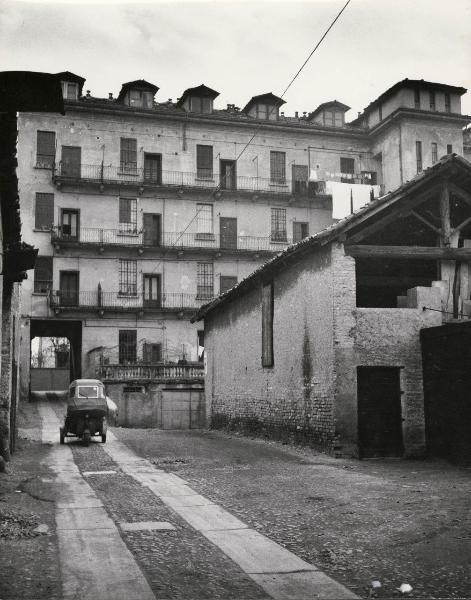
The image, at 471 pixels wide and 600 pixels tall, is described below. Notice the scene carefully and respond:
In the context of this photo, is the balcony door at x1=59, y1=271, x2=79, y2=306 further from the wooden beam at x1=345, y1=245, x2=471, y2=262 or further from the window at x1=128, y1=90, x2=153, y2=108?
the wooden beam at x1=345, y1=245, x2=471, y2=262

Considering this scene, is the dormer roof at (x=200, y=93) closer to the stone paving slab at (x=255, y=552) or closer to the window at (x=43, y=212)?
the window at (x=43, y=212)

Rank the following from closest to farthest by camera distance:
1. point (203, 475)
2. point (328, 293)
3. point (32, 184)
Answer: point (203, 475) → point (328, 293) → point (32, 184)

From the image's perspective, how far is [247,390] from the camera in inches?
861

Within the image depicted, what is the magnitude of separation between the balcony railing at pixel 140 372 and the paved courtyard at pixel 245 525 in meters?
→ 19.7

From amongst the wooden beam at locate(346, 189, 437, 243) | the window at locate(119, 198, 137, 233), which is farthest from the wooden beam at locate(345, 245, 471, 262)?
the window at locate(119, 198, 137, 233)

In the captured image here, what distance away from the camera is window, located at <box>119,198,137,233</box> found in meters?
40.9

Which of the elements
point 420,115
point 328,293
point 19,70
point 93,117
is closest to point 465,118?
point 420,115

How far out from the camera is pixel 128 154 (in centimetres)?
4125

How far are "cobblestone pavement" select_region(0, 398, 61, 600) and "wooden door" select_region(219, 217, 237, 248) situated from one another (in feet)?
95.8

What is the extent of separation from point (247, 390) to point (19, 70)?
15.8 meters

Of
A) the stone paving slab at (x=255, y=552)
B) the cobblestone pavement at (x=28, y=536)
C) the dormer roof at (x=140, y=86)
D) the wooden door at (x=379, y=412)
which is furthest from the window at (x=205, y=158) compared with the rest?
the stone paving slab at (x=255, y=552)

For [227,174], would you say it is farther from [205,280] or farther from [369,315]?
[369,315]

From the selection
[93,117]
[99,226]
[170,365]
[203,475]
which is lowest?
[203,475]

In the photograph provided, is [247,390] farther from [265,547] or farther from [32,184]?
[32,184]
